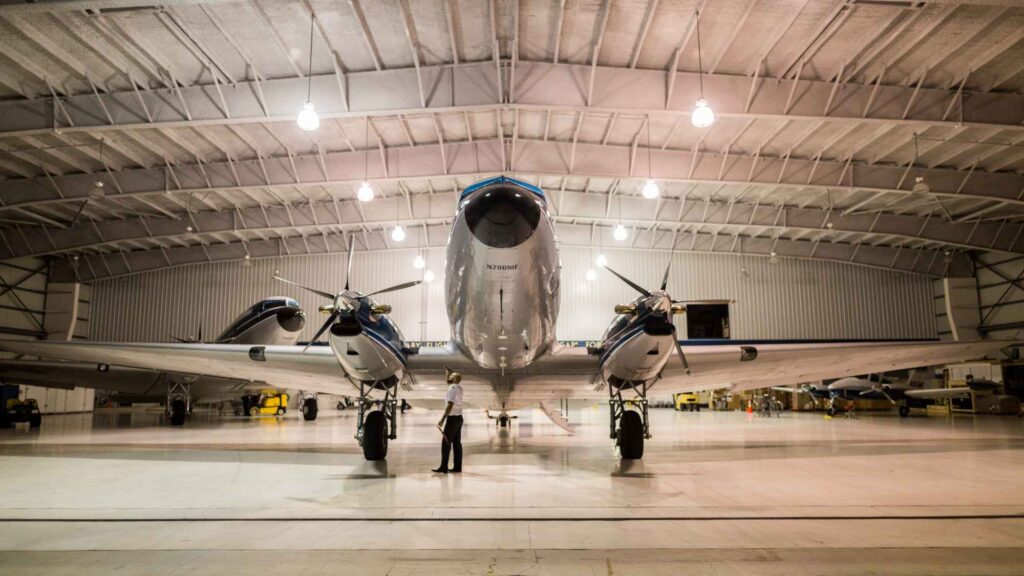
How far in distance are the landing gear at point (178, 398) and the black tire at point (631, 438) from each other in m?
18.1

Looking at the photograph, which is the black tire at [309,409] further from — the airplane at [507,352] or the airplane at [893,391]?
the airplane at [893,391]

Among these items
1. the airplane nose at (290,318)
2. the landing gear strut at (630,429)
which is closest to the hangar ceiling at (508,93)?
the airplane nose at (290,318)

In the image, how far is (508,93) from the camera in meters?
16.0

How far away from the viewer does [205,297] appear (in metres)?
34.9

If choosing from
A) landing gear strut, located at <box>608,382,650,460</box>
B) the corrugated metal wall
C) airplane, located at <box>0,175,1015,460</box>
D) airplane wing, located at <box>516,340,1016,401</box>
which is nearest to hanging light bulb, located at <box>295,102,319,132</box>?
airplane, located at <box>0,175,1015,460</box>

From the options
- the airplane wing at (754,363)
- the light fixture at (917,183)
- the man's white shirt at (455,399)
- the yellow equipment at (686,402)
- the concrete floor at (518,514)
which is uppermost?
the light fixture at (917,183)

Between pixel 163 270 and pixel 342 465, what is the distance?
32.4 meters

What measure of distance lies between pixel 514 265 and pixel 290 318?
46.7ft

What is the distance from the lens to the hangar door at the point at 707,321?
1382 inches

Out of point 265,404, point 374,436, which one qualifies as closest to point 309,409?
point 265,404

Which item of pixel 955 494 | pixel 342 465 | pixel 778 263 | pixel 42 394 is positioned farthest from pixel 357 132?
pixel 778 263

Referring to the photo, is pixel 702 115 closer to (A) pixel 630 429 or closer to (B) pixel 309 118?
(A) pixel 630 429

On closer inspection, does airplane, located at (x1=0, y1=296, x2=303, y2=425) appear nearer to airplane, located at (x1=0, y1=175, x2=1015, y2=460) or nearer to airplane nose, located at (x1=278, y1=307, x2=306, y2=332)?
airplane nose, located at (x1=278, y1=307, x2=306, y2=332)

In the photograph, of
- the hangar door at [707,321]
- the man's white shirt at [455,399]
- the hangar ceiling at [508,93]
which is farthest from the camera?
the hangar door at [707,321]
